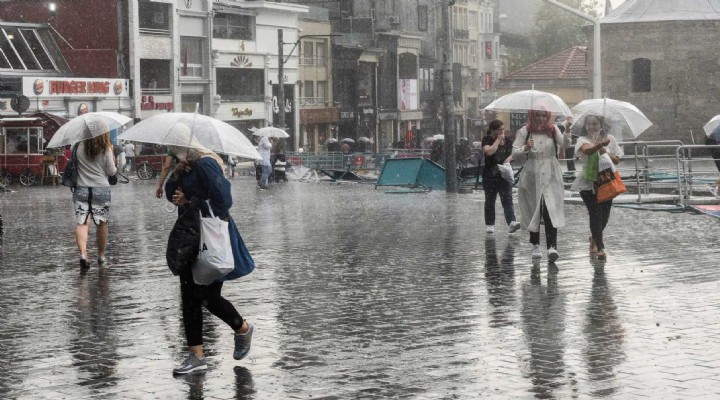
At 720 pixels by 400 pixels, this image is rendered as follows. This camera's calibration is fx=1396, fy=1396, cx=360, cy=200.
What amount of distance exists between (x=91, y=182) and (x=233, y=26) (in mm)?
56301

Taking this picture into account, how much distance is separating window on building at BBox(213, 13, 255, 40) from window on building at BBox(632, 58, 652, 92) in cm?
1932

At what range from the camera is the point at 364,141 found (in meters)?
70.5

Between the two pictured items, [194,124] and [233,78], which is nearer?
[194,124]

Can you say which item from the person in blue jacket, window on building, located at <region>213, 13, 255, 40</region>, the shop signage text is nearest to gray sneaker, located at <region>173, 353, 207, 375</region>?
the person in blue jacket

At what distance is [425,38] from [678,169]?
76475mm

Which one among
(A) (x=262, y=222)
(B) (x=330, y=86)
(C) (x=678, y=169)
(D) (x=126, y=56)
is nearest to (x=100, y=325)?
(A) (x=262, y=222)

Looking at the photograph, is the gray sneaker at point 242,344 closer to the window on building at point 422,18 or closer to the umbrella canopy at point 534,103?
the umbrella canopy at point 534,103

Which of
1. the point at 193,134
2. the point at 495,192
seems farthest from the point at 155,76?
the point at 193,134

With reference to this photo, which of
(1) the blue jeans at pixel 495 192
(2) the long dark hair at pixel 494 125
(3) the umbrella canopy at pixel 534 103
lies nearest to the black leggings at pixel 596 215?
(3) the umbrella canopy at pixel 534 103

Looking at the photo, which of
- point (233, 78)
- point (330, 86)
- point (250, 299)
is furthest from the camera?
point (330, 86)

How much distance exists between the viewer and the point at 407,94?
9062 cm

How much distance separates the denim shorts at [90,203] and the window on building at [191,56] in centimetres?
5141

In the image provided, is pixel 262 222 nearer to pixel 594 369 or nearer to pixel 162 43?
pixel 594 369

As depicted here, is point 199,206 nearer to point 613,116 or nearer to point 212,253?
point 212,253
